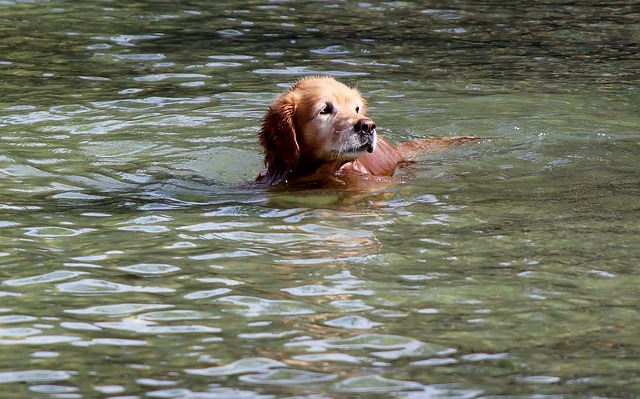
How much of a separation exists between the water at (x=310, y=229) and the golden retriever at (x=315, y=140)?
0.32 m

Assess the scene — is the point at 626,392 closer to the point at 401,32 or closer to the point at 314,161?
the point at 314,161

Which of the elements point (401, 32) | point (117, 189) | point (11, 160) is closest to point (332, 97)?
point (117, 189)

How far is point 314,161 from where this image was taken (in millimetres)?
8617

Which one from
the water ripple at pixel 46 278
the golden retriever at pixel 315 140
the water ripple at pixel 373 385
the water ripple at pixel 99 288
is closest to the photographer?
the water ripple at pixel 373 385

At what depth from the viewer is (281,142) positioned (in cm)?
849

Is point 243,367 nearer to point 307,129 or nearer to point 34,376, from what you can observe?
point 34,376

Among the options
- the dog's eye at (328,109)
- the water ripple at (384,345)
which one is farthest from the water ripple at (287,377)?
the dog's eye at (328,109)

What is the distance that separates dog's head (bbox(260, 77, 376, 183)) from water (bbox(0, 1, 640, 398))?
35cm

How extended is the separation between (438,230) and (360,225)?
0.48 meters

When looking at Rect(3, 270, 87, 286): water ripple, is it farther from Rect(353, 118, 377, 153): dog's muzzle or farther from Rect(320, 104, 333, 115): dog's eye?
Rect(320, 104, 333, 115): dog's eye

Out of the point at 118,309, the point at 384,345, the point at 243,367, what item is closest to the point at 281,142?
the point at 118,309

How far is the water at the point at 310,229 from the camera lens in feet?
15.4

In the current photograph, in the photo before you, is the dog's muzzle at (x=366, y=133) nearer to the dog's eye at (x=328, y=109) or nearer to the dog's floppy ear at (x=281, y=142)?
the dog's eye at (x=328, y=109)

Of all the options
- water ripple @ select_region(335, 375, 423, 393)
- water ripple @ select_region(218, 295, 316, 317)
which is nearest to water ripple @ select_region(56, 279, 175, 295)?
water ripple @ select_region(218, 295, 316, 317)
